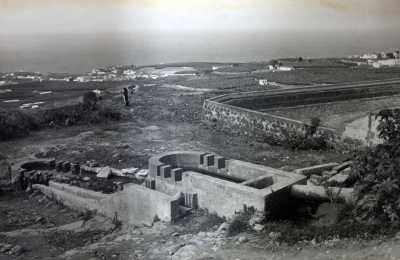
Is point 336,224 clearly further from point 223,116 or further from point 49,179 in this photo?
point 223,116

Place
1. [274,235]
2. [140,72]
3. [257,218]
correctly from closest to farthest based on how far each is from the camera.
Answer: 1. [274,235]
2. [257,218]
3. [140,72]

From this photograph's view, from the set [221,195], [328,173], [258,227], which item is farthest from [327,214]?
[328,173]

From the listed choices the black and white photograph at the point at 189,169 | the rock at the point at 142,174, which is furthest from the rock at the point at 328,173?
the rock at the point at 142,174

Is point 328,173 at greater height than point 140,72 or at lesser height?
lesser

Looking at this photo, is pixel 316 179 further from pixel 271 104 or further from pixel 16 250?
pixel 271 104

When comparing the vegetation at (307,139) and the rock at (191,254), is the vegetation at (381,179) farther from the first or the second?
the vegetation at (307,139)

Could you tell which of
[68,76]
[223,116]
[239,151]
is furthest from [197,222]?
[68,76]

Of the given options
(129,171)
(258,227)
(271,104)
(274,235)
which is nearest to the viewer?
(274,235)
